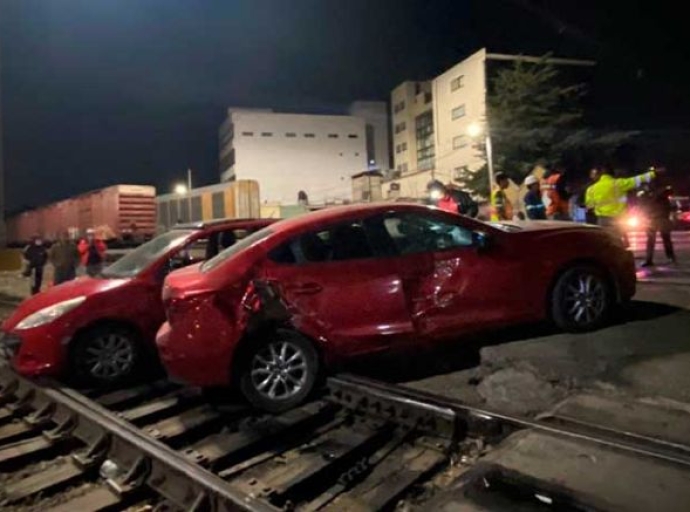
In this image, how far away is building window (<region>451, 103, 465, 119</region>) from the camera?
5584cm

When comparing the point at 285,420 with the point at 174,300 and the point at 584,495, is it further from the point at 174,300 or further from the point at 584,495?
the point at 584,495

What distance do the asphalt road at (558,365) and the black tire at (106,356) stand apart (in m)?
2.44

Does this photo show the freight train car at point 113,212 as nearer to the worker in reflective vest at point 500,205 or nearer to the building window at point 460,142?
the worker in reflective vest at point 500,205

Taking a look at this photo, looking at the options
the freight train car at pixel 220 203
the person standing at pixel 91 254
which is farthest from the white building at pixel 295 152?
the person standing at pixel 91 254

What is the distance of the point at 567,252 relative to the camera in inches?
235

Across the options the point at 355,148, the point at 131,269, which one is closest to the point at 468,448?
the point at 131,269

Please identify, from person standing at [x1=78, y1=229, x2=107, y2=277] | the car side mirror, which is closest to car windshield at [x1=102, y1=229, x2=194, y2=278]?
the car side mirror

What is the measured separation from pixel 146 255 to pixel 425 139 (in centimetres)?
6503

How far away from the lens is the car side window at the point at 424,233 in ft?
18.5

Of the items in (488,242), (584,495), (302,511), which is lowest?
(302,511)

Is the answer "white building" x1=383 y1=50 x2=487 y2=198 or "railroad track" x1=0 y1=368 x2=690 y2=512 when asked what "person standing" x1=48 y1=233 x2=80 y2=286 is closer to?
"railroad track" x1=0 y1=368 x2=690 y2=512

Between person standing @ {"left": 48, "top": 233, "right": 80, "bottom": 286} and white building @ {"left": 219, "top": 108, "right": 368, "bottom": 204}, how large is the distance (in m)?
65.3

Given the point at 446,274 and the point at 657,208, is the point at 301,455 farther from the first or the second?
the point at 657,208

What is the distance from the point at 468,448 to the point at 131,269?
429 centimetres
